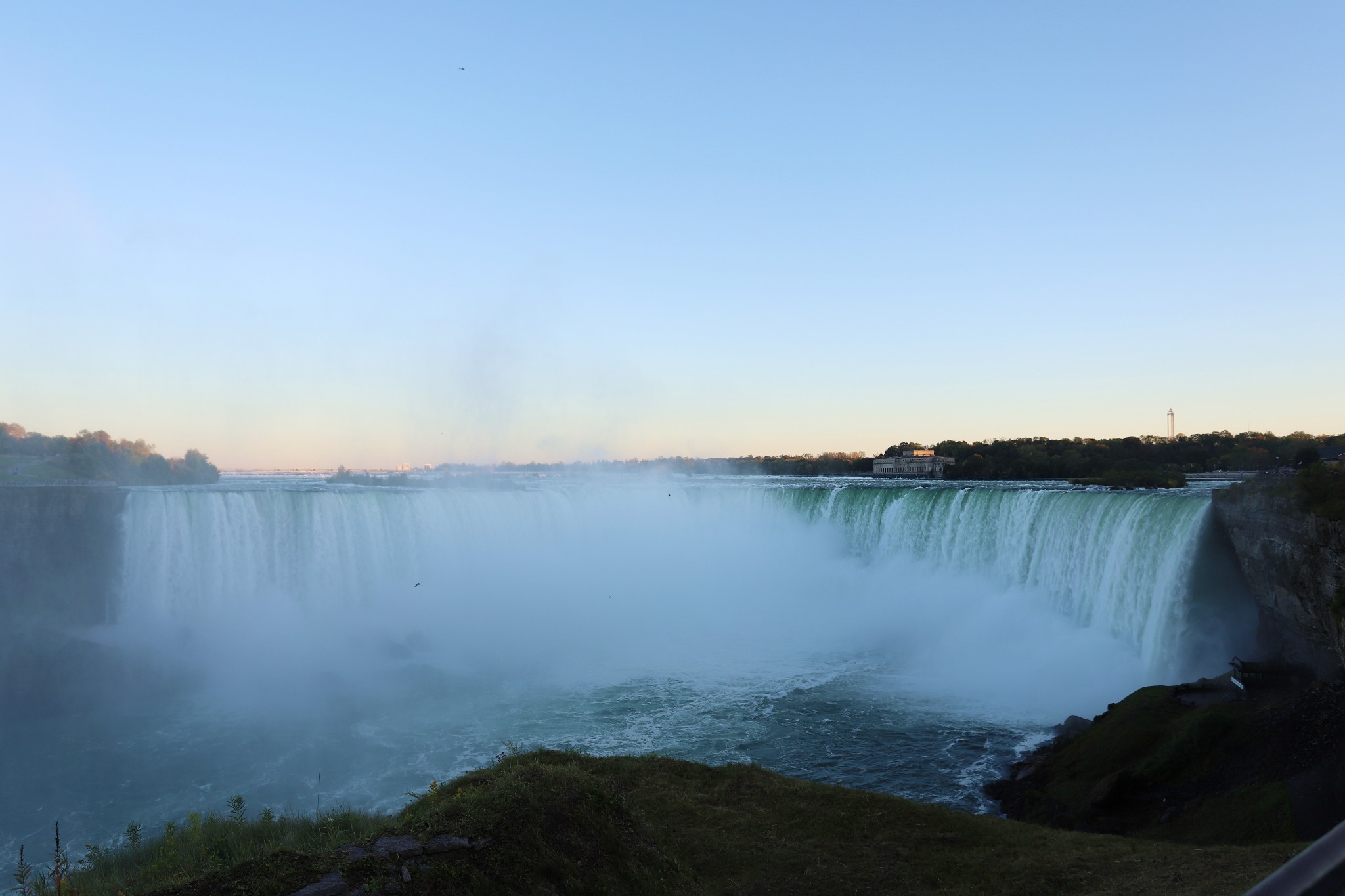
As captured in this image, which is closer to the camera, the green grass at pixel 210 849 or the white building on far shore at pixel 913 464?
the green grass at pixel 210 849

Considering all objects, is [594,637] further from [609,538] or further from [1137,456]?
[1137,456]

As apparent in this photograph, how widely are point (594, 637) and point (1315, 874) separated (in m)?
26.8

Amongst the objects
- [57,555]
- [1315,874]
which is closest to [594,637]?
[57,555]

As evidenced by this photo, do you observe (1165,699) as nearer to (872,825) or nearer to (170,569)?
(872,825)

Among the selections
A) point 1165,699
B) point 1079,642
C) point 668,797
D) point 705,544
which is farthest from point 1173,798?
point 705,544

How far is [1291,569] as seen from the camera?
13633 millimetres

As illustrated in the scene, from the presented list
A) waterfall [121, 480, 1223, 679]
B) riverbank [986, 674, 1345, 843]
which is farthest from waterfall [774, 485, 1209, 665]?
riverbank [986, 674, 1345, 843]

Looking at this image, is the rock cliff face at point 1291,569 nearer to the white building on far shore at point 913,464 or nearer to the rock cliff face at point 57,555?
the rock cliff face at point 57,555

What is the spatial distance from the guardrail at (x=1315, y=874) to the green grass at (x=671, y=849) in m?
5.02

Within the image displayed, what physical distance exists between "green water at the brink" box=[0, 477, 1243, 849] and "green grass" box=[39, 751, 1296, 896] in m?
3.49

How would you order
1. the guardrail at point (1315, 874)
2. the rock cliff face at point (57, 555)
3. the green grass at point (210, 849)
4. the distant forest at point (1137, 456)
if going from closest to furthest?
the guardrail at point (1315, 874), the green grass at point (210, 849), the rock cliff face at point (57, 555), the distant forest at point (1137, 456)

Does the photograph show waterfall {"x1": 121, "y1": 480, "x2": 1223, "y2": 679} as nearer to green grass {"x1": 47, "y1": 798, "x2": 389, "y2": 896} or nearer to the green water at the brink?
the green water at the brink

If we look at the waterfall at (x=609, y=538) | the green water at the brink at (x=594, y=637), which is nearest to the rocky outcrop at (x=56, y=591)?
the green water at the brink at (x=594, y=637)

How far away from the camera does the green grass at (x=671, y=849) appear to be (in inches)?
211
